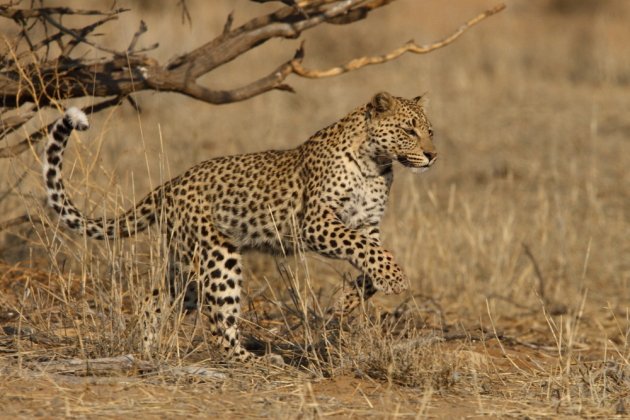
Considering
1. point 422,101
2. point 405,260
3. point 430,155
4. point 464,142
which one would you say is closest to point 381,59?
point 422,101

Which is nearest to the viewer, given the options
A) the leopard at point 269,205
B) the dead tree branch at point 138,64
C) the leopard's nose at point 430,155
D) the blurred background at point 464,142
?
the leopard at point 269,205

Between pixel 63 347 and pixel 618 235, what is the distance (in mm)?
6084

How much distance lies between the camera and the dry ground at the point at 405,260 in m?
5.14

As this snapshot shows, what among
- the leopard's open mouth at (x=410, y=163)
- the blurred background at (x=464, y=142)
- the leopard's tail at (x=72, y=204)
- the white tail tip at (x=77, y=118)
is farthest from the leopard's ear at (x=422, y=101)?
the white tail tip at (x=77, y=118)

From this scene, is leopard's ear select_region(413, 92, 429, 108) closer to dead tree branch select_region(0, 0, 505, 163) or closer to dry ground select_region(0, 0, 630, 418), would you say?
dead tree branch select_region(0, 0, 505, 163)

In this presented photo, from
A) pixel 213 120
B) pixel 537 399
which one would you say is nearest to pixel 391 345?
pixel 537 399

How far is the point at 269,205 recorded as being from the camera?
21.2 feet

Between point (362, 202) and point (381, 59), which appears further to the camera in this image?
point (381, 59)

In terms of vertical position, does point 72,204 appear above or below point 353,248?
above

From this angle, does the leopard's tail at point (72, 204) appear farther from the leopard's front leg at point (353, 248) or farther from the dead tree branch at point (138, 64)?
the leopard's front leg at point (353, 248)

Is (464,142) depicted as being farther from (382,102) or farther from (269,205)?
(269,205)

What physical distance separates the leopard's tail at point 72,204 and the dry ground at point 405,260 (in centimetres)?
12

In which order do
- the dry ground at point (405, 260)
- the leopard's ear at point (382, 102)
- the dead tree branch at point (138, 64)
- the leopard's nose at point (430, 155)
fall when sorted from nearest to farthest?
1. the dry ground at point (405, 260)
2. the leopard's nose at point (430, 155)
3. the leopard's ear at point (382, 102)
4. the dead tree branch at point (138, 64)

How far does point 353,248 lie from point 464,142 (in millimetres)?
7316
